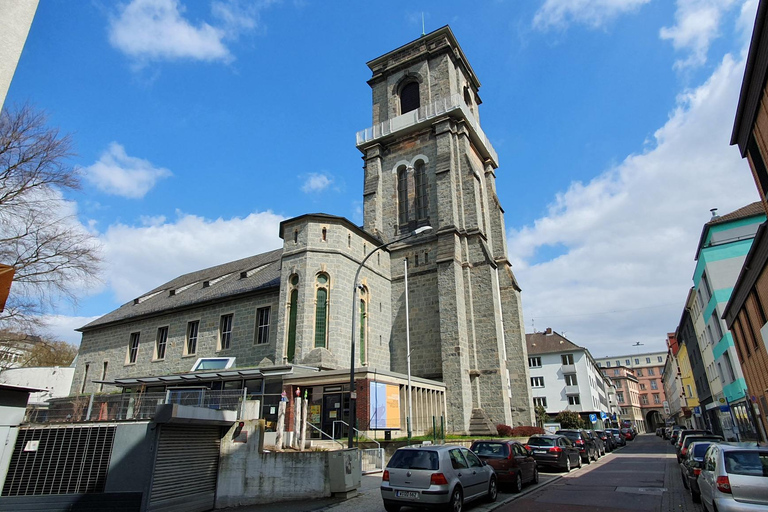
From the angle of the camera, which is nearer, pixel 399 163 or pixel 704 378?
pixel 399 163

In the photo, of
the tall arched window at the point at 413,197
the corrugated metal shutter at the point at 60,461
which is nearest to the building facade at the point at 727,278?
the tall arched window at the point at 413,197

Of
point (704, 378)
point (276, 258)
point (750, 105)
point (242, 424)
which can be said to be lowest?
point (242, 424)

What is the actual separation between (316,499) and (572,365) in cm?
4898

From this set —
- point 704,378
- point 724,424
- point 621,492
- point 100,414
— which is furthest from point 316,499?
point 704,378

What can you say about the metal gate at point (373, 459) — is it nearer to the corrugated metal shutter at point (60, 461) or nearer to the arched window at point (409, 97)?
the corrugated metal shutter at point (60, 461)

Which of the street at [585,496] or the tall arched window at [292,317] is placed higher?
the tall arched window at [292,317]

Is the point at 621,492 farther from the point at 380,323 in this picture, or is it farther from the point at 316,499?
the point at 380,323

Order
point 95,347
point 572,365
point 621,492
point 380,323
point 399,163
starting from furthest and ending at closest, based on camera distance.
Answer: point 572,365
point 95,347
point 399,163
point 380,323
point 621,492

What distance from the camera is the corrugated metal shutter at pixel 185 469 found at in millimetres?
11180

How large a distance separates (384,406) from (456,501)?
11.0 metres

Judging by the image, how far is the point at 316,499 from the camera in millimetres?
12086

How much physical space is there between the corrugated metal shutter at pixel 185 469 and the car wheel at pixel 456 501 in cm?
699

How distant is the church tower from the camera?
89.0ft

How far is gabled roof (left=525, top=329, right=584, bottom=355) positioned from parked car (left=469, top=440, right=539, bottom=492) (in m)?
42.8
